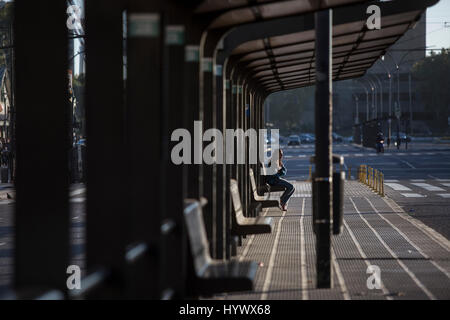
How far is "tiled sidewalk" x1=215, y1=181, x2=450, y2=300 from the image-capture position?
1050cm

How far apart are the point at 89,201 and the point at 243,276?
10.3 ft

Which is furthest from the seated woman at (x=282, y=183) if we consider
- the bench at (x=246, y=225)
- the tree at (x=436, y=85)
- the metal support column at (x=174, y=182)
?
the tree at (x=436, y=85)

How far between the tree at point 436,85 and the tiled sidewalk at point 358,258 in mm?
119321

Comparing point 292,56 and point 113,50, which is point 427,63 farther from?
point 113,50

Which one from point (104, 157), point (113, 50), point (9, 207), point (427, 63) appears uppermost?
point (427, 63)

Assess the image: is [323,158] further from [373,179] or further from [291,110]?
[291,110]

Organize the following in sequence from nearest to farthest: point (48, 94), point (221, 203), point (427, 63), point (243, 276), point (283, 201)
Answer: point (48, 94)
point (243, 276)
point (221, 203)
point (283, 201)
point (427, 63)

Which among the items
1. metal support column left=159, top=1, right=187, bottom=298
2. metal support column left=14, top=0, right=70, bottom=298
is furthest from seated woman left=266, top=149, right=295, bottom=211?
metal support column left=14, top=0, right=70, bottom=298

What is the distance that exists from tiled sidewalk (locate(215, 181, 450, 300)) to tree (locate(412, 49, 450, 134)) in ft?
391

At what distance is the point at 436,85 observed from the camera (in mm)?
138875

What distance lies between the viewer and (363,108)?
144 meters

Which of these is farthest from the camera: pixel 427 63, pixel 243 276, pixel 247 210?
pixel 427 63
